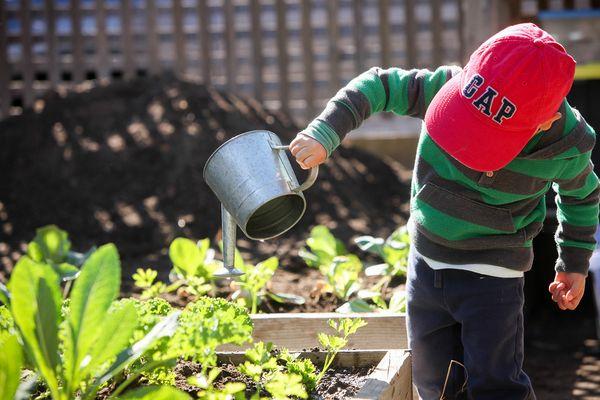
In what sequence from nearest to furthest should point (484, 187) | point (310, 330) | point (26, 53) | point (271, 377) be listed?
1. point (271, 377)
2. point (484, 187)
3. point (310, 330)
4. point (26, 53)

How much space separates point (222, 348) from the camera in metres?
2.44

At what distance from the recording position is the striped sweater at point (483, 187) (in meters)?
2.02

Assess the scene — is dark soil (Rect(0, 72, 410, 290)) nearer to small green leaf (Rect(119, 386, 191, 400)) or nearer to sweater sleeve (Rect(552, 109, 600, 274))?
sweater sleeve (Rect(552, 109, 600, 274))

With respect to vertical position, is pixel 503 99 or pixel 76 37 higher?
pixel 503 99

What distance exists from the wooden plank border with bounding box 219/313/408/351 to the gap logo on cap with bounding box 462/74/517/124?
0.74 meters

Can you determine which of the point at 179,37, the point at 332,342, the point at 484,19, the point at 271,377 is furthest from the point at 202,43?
the point at 271,377

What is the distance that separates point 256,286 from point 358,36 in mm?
5178

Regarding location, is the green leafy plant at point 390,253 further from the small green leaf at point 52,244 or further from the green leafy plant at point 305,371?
the green leafy plant at point 305,371

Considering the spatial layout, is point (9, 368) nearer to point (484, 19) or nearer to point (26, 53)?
point (484, 19)

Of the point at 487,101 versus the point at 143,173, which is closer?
the point at 487,101

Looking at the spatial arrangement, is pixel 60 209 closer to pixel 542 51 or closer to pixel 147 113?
pixel 147 113

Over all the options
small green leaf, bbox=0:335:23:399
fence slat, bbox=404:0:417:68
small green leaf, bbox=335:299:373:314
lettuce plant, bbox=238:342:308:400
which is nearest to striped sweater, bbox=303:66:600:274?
small green leaf, bbox=335:299:373:314

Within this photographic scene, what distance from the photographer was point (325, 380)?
190 cm

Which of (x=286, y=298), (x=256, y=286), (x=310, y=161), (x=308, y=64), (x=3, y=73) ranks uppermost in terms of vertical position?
(x=310, y=161)
